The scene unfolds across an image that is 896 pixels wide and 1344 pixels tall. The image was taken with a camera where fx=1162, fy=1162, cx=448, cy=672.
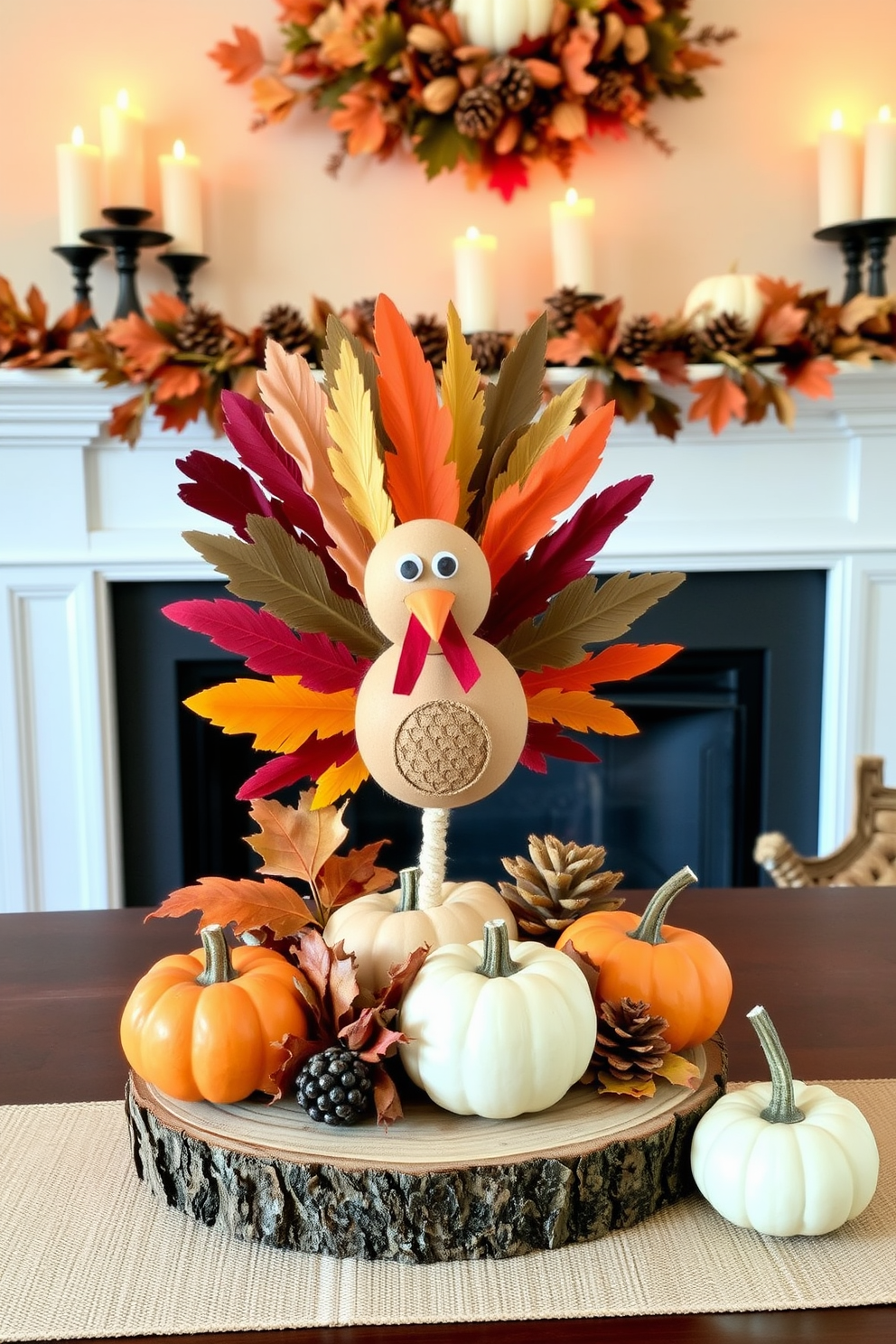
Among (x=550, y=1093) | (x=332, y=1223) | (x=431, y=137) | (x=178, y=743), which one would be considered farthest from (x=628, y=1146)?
(x=431, y=137)

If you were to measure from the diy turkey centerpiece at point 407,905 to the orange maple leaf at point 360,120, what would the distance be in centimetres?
144

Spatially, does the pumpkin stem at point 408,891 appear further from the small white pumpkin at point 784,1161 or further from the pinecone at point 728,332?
the pinecone at point 728,332

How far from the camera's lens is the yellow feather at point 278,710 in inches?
25.0

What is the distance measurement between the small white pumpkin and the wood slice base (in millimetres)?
27

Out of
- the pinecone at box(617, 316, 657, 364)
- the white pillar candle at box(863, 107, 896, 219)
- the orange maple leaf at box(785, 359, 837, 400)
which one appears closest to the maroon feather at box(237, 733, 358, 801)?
the pinecone at box(617, 316, 657, 364)

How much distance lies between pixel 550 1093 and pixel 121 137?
178 cm

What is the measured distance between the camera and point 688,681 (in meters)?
2.15

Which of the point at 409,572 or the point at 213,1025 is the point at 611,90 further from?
the point at 213,1025

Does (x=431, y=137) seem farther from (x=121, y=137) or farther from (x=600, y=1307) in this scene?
(x=600, y=1307)

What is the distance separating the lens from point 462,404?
0.64m

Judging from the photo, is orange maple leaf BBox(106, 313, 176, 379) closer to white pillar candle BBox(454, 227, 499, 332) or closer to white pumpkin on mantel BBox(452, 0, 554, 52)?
white pillar candle BBox(454, 227, 499, 332)

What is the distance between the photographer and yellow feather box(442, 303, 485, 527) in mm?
621

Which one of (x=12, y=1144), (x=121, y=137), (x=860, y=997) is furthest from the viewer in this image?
(x=121, y=137)

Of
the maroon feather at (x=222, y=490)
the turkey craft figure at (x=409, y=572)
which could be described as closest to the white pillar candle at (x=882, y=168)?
the turkey craft figure at (x=409, y=572)
